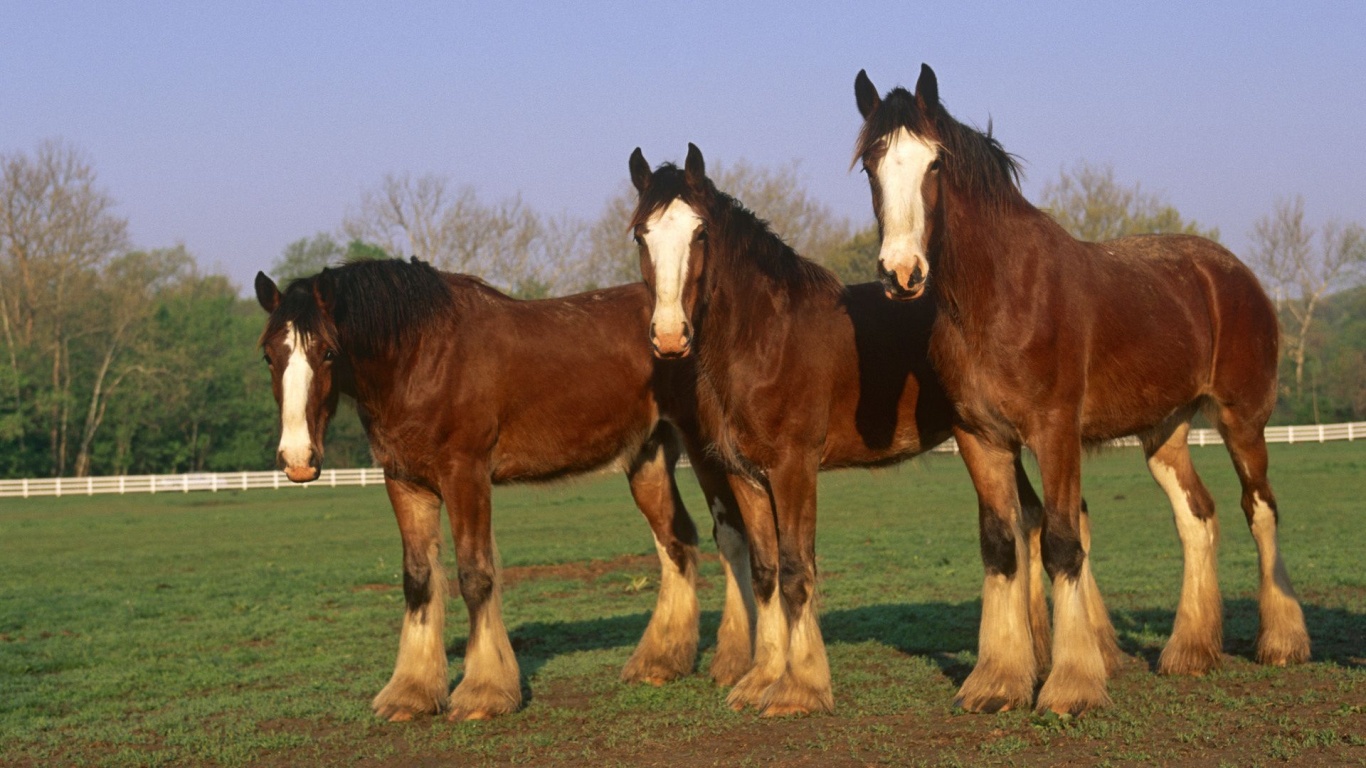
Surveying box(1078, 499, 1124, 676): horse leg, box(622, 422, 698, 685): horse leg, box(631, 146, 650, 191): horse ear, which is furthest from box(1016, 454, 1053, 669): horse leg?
box(631, 146, 650, 191): horse ear

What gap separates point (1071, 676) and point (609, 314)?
4.15 metres

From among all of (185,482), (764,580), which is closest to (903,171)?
(764,580)

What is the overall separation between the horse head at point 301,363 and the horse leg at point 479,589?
36.0 inches

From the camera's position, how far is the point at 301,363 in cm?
772

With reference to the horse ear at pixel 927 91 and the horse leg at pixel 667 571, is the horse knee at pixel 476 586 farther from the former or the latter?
the horse ear at pixel 927 91

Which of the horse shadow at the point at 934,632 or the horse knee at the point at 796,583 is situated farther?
the horse shadow at the point at 934,632

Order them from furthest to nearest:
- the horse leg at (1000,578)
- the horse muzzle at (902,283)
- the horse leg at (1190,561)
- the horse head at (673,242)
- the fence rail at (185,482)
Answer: the fence rail at (185,482)
the horse leg at (1190,561)
the horse leg at (1000,578)
the horse head at (673,242)
the horse muzzle at (902,283)

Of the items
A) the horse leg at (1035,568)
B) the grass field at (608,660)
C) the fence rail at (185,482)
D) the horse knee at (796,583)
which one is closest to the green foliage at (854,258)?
the fence rail at (185,482)

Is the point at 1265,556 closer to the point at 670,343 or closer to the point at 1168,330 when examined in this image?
the point at 1168,330

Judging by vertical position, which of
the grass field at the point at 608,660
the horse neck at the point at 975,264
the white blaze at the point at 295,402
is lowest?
the grass field at the point at 608,660

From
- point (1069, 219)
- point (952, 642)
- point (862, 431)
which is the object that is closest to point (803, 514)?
point (862, 431)

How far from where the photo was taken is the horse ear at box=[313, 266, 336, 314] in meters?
7.98

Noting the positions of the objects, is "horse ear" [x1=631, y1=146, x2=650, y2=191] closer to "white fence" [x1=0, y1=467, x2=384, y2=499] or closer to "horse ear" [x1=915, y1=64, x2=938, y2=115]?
"horse ear" [x1=915, y1=64, x2=938, y2=115]

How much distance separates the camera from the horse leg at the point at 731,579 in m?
8.75
